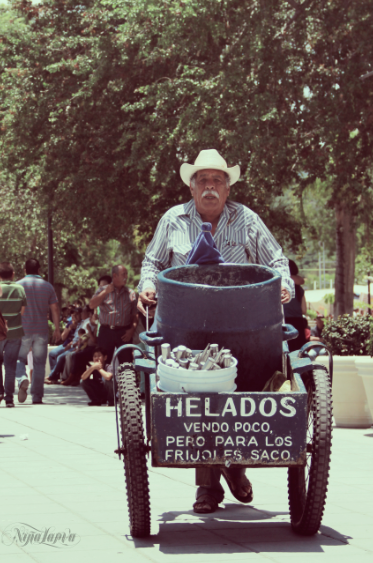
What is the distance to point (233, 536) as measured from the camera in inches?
194

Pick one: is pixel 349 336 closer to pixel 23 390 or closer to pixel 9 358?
pixel 9 358

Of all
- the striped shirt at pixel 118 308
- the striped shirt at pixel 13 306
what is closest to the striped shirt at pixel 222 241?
the striped shirt at pixel 13 306

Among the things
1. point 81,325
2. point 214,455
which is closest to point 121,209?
point 81,325

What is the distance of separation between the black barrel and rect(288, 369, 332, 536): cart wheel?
10.5 inches

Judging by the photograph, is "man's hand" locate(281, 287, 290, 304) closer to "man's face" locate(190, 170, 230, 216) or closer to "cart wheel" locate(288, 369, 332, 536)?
"cart wheel" locate(288, 369, 332, 536)

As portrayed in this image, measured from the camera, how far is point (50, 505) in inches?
227

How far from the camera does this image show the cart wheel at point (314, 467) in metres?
4.65

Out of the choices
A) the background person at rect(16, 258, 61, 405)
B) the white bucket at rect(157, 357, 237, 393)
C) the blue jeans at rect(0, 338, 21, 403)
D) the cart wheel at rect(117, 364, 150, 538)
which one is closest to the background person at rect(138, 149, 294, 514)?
the cart wheel at rect(117, 364, 150, 538)

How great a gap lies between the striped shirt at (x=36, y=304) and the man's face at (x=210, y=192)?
8.65 metres

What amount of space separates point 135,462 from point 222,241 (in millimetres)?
1567

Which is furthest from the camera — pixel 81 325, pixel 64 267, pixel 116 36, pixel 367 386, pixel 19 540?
pixel 64 267

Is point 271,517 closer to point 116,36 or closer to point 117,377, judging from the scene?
point 117,377

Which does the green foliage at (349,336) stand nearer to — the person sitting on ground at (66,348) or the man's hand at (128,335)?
the man's hand at (128,335)

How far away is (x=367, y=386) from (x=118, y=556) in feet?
20.1
